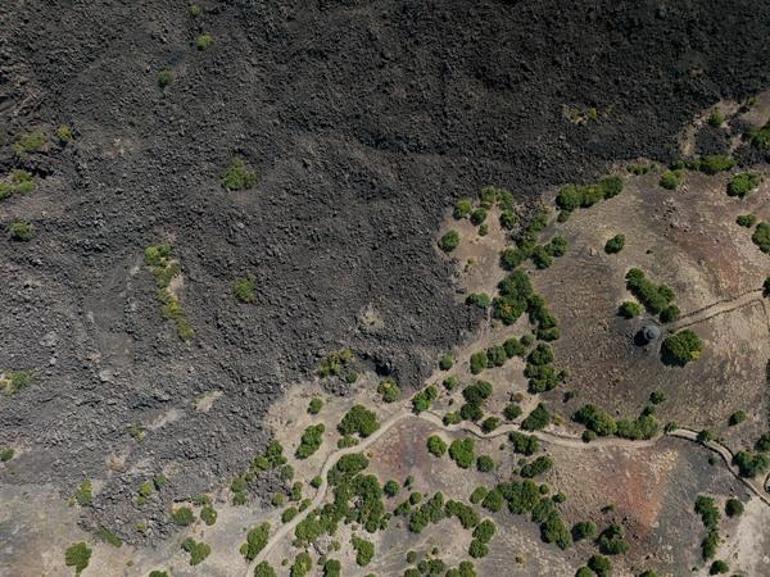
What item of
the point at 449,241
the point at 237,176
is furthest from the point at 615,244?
the point at 237,176

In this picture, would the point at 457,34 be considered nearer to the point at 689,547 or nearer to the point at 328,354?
the point at 328,354

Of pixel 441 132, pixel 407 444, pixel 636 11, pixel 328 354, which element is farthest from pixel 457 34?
pixel 407 444

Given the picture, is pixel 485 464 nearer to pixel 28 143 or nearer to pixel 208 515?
pixel 208 515

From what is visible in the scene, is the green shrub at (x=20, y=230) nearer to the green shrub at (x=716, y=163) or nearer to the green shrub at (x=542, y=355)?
the green shrub at (x=542, y=355)

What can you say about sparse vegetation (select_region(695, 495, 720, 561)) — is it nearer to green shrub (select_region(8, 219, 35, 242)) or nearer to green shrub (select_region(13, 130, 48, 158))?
green shrub (select_region(8, 219, 35, 242))

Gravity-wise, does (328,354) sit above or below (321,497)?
above

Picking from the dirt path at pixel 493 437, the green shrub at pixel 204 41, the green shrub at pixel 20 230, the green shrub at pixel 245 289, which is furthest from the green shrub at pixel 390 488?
the green shrub at pixel 204 41
